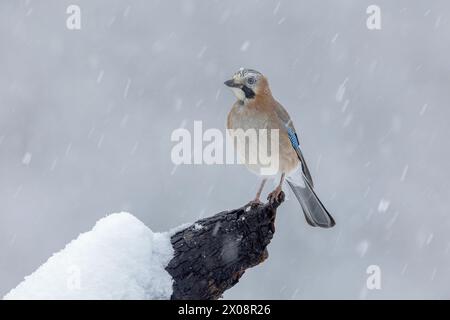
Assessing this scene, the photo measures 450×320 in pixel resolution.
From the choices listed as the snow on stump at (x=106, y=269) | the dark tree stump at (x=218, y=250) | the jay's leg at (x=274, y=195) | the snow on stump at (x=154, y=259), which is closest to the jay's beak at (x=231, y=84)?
the jay's leg at (x=274, y=195)

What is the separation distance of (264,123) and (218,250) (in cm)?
187

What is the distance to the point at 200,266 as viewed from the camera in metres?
2.95

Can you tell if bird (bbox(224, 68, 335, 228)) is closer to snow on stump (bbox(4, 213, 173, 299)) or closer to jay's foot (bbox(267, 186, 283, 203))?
jay's foot (bbox(267, 186, 283, 203))

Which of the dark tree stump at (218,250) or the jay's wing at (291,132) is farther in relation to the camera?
the jay's wing at (291,132)

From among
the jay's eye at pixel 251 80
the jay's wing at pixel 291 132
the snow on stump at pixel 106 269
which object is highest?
the jay's eye at pixel 251 80

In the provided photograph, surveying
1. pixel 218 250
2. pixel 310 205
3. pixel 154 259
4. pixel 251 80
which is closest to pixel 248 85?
pixel 251 80

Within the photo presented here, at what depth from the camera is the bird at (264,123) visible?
15.4 feet

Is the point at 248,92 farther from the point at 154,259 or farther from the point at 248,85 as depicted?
the point at 154,259

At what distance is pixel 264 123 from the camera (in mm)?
4742

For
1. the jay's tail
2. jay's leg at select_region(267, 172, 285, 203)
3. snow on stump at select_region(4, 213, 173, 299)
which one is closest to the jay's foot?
jay's leg at select_region(267, 172, 285, 203)

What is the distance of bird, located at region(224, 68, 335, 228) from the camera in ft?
15.4

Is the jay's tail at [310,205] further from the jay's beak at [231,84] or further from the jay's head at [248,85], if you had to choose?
the jay's beak at [231,84]

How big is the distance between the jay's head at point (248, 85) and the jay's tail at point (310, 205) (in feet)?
2.69

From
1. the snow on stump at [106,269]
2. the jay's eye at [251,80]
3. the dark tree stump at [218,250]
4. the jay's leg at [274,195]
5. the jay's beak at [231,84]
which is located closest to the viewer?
the snow on stump at [106,269]
